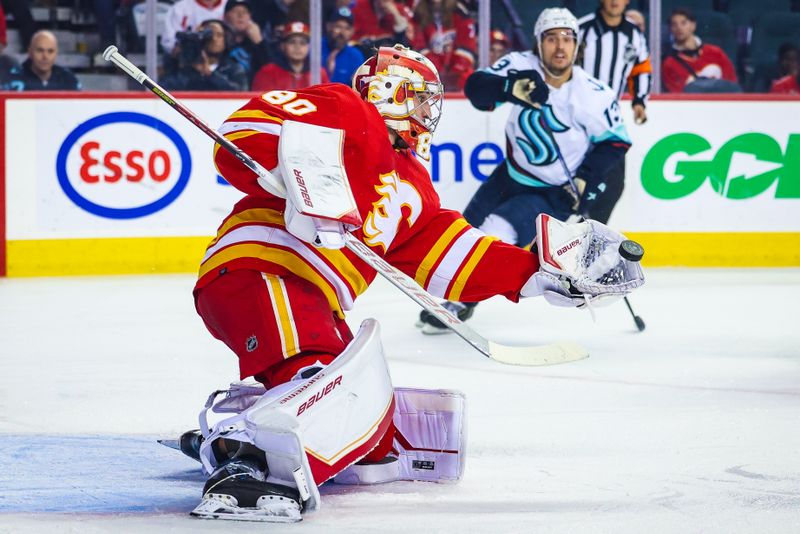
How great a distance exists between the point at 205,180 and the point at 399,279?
12.7ft

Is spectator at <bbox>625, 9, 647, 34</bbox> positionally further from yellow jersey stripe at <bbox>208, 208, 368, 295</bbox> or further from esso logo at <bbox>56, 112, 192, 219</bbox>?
yellow jersey stripe at <bbox>208, 208, 368, 295</bbox>

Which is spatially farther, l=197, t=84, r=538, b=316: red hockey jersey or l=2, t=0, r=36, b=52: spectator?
l=2, t=0, r=36, b=52: spectator

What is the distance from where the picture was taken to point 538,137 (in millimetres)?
5301

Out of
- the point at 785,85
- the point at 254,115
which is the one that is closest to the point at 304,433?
the point at 254,115

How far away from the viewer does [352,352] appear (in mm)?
2424

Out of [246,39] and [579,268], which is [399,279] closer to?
[579,268]

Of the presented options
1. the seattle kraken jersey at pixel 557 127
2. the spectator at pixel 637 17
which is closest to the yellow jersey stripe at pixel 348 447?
the seattle kraken jersey at pixel 557 127

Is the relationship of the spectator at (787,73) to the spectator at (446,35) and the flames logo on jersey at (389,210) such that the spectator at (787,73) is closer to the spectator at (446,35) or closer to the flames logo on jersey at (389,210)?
the spectator at (446,35)

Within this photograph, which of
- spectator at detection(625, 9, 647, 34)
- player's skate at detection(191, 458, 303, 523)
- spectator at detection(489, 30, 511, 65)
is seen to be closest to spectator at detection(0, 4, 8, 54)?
spectator at detection(489, 30, 511, 65)

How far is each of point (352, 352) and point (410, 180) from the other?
1.65 feet

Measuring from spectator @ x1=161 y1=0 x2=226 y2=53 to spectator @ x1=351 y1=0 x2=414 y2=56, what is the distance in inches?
25.7

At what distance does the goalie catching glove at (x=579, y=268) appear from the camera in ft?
9.07

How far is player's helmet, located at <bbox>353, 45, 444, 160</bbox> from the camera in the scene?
2791 millimetres

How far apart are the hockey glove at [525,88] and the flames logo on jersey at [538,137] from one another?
0.24 feet
